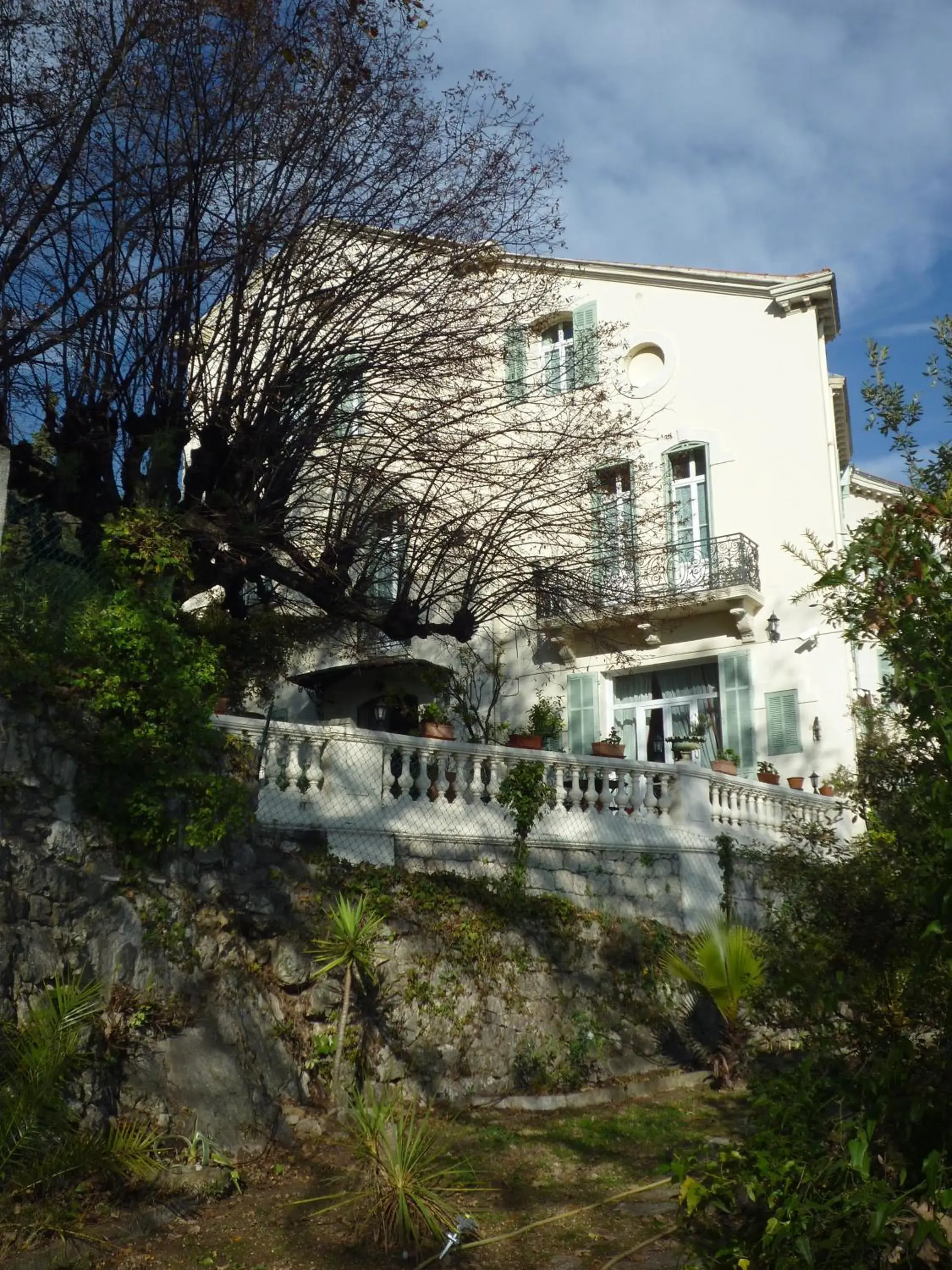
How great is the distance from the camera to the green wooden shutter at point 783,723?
17922 millimetres

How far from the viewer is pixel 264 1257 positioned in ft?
22.0

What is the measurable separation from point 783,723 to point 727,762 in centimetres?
248

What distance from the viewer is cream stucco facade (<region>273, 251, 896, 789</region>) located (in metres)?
18.1

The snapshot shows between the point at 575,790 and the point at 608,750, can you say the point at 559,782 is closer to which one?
the point at 575,790

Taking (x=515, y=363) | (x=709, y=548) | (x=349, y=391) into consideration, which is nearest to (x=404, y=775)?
(x=349, y=391)

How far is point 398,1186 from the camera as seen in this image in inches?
270

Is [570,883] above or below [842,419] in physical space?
below

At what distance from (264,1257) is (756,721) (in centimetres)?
1311

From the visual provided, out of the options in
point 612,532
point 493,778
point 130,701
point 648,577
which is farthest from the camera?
point 648,577

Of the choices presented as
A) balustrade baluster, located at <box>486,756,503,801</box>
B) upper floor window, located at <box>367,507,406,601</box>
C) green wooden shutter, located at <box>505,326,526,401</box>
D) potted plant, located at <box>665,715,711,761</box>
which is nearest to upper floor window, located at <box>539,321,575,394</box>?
green wooden shutter, located at <box>505,326,526,401</box>

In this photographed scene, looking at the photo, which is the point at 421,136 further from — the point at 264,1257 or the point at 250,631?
the point at 264,1257

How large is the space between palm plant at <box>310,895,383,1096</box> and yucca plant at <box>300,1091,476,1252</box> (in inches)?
65.2

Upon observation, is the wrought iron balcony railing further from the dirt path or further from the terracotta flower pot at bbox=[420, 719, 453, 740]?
the dirt path

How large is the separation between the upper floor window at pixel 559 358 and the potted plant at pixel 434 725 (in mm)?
4121
